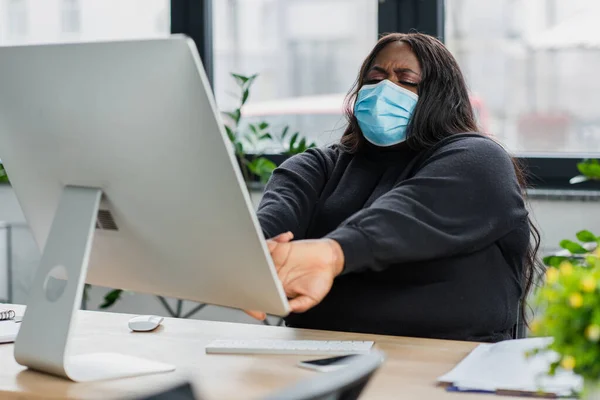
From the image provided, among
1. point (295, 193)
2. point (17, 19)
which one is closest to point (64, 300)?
point (295, 193)

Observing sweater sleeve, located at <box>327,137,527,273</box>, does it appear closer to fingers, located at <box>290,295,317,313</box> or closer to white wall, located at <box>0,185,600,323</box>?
fingers, located at <box>290,295,317,313</box>

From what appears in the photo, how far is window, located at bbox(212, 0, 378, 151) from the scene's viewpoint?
140 inches

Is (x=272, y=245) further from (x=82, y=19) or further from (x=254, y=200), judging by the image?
(x=82, y=19)

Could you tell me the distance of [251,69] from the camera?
3.74 m

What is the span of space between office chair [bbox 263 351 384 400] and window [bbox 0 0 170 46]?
311 cm

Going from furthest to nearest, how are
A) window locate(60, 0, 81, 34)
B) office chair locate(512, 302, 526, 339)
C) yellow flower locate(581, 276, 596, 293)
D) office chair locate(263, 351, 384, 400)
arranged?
window locate(60, 0, 81, 34)
office chair locate(512, 302, 526, 339)
yellow flower locate(581, 276, 596, 293)
office chair locate(263, 351, 384, 400)

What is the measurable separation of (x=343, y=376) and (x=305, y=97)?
2.88 metres

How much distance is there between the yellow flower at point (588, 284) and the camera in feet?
2.75

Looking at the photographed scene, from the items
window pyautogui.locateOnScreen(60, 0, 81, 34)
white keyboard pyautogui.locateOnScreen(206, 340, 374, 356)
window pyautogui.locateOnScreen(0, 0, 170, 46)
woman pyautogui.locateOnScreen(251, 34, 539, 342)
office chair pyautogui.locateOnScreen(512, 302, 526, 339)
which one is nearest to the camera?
white keyboard pyautogui.locateOnScreen(206, 340, 374, 356)

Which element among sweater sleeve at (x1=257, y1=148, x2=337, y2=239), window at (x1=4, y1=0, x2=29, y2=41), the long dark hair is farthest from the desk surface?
window at (x1=4, y1=0, x2=29, y2=41)

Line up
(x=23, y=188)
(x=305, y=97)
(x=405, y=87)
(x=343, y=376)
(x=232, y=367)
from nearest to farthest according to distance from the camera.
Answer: (x=343, y=376), (x=232, y=367), (x=23, y=188), (x=405, y=87), (x=305, y=97)

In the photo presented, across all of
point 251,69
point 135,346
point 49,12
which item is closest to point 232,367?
point 135,346

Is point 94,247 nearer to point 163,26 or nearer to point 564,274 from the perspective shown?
point 564,274

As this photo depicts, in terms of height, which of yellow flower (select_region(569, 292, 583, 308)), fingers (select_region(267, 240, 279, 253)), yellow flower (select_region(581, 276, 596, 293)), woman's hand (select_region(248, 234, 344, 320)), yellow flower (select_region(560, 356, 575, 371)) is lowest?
woman's hand (select_region(248, 234, 344, 320))
